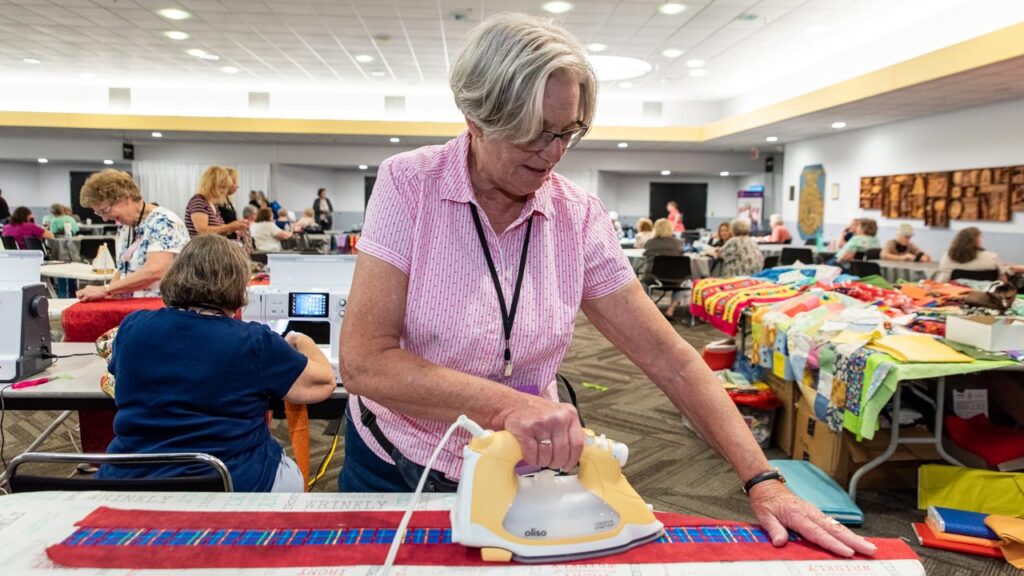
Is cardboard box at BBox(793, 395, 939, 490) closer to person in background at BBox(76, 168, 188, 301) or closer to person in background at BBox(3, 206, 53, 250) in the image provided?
person in background at BBox(76, 168, 188, 301)

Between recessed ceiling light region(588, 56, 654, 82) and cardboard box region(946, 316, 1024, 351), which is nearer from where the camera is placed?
cardboard box region(946, 316, 1024, 351)

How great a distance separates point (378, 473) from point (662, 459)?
8.70 ft

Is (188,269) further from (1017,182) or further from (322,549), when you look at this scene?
(1017,182)

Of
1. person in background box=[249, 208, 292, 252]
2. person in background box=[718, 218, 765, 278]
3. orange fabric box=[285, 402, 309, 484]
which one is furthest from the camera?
person in background box=[249, 208, 292, 252]

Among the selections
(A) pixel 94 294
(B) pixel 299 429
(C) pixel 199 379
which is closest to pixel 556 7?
(A) pixel 94 294

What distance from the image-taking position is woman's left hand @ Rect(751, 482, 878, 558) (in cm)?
99

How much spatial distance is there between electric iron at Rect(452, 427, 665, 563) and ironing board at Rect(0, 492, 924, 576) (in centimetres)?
3

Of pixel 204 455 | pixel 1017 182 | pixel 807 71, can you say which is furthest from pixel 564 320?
pixel 807 71

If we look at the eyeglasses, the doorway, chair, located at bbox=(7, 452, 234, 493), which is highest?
the doorway

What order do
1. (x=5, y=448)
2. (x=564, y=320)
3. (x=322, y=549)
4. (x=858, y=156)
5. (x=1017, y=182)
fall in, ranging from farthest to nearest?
(x=858, y=156) < (x=1017, y=182) < (x=5, y=448) < (x=564, y=320) < (x=322, y=549)

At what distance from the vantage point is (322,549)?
97cm

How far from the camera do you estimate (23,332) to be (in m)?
2.33

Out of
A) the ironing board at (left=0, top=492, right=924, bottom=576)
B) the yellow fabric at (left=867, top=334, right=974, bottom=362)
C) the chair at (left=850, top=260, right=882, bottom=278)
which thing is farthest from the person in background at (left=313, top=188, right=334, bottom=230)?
the ironing board at (left=0, top=492, right=924, bottom=576)

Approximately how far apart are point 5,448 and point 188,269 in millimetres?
2572
